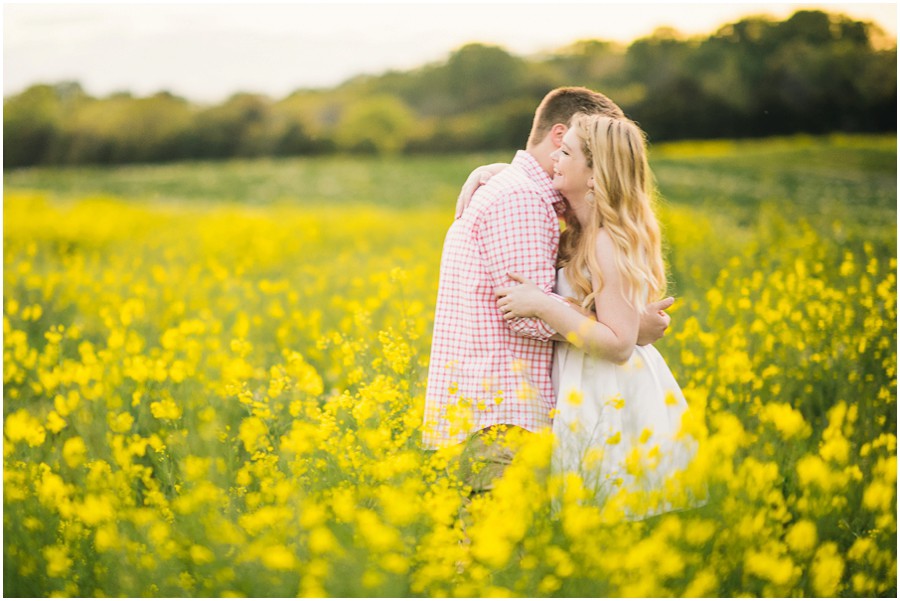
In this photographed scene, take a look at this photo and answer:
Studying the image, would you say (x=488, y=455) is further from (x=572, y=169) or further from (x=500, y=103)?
(x=500, y=103)

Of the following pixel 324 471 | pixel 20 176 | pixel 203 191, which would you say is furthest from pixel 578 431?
pixel 20 176

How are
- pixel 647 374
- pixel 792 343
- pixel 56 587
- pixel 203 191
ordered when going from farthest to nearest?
1. pixel 203 191
2. pixel 792 343
3. pixel 647 374
4. pixel 56 587

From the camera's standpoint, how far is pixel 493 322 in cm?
269

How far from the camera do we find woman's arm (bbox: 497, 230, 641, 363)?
250 cm

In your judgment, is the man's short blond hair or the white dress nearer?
the white dress

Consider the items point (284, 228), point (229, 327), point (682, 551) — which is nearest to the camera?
point (682, 551)

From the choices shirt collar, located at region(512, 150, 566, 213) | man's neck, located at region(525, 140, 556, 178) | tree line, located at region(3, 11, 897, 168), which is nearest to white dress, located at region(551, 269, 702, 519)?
shirt collar, located at region(512, 150, 566, 213)

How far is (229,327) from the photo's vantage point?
569cm

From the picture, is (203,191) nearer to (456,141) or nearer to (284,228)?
(456,141)

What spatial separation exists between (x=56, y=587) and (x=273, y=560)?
3.39 feet

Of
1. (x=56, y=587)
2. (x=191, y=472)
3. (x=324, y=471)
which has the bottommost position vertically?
(x=56, y=587)

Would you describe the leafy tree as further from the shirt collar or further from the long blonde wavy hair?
the long blonde wavy hair

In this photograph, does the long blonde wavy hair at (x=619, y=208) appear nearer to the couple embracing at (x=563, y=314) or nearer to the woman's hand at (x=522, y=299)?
the couple embracing at (x=563, y=314)

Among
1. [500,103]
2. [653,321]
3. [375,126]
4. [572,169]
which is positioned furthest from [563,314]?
[375,126]
